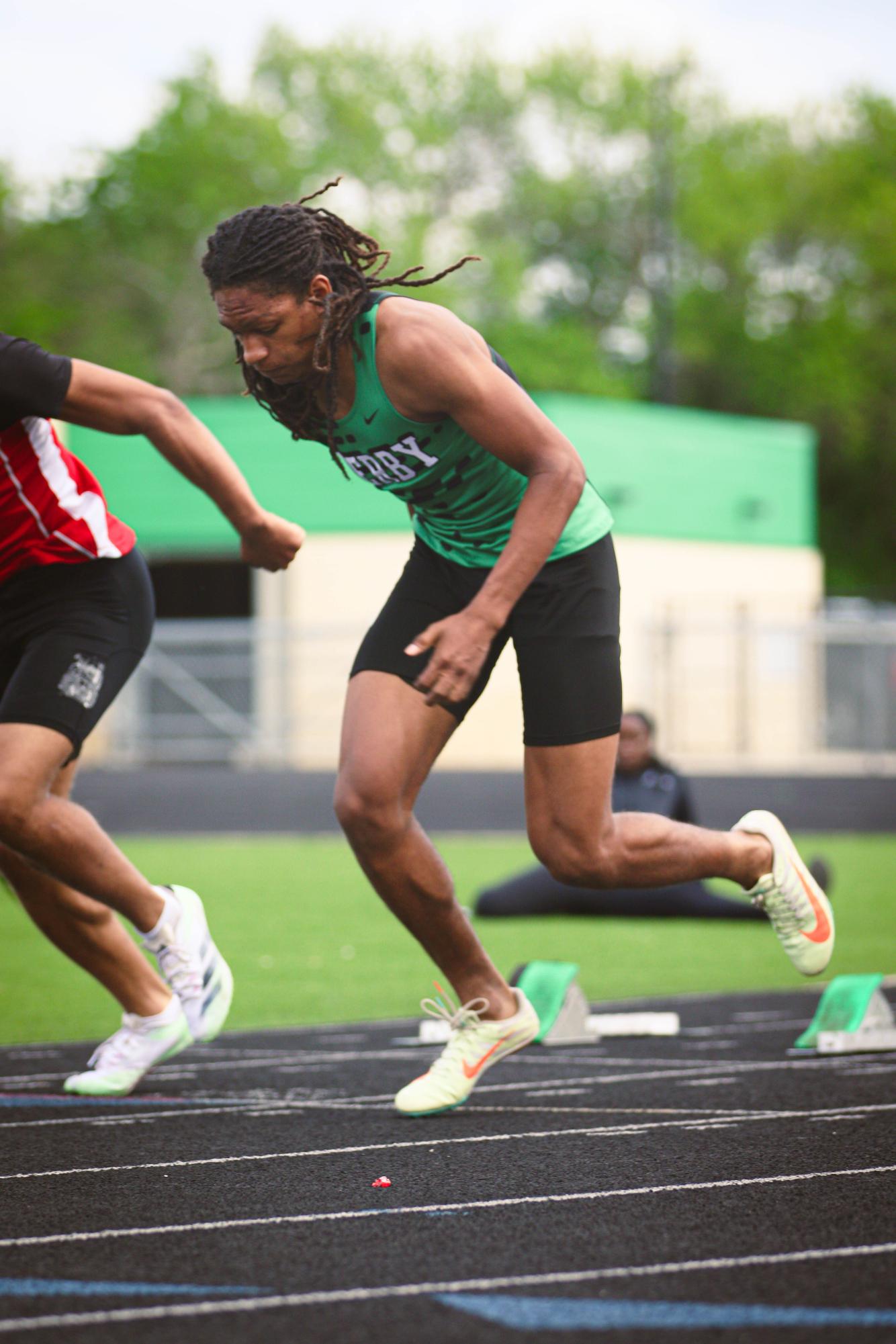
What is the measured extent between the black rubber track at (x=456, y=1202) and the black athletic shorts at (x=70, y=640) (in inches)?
38.6

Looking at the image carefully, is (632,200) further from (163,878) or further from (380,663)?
(380,663)

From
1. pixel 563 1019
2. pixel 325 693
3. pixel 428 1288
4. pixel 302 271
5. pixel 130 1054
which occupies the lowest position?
pixel 325 693

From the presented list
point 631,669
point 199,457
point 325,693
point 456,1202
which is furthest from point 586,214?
point 456,1202

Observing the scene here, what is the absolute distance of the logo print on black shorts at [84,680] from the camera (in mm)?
4355

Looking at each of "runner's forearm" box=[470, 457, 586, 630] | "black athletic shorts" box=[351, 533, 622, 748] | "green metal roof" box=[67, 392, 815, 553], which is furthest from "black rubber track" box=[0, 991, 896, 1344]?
"green metal roof" box=[67, 392, 815, 553]

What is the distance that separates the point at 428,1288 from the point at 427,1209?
57 cm

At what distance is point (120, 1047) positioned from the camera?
4613 millimetres

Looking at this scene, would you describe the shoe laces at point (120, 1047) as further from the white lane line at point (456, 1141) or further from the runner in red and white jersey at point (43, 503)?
the runner in red and white jersey at point (43, 503)

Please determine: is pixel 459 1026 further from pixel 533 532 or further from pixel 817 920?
pixel 533 532

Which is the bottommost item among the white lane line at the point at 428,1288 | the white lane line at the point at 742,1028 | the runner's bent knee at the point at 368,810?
the white lane line at the point at 742,1028

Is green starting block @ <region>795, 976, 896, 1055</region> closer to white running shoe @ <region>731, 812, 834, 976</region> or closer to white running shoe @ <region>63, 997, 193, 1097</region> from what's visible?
white running shoe @ <region>731, 812, 834, 976</region>

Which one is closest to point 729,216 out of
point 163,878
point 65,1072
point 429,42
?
point 429,42

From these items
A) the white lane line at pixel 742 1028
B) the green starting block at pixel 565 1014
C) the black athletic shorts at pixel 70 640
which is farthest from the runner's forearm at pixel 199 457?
the white lane line at pixel 742 1028

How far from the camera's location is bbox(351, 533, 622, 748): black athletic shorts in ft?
13.4
